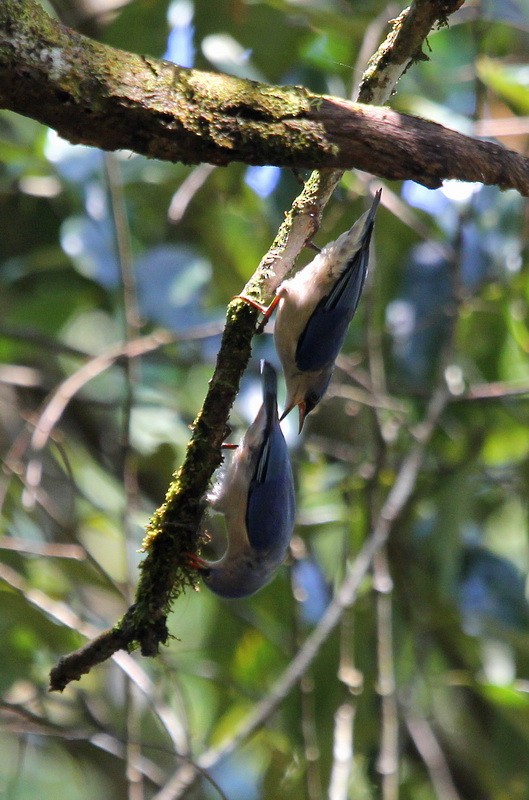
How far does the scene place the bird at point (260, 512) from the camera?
2811 mm

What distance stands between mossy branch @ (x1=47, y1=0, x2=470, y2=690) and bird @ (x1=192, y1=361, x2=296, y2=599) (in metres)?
0.40

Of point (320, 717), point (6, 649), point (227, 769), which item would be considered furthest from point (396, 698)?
point (6, 649)

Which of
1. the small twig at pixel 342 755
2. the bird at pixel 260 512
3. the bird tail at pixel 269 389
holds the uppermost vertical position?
the bird tail at pixel 269 389

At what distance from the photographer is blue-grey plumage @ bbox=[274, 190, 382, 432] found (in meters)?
2.87

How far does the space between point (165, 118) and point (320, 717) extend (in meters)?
3.24

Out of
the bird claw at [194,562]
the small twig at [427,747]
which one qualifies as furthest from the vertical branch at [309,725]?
the bird claw at [194,562]

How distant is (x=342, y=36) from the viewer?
4645mm

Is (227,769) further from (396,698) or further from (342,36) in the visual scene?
(342,36)

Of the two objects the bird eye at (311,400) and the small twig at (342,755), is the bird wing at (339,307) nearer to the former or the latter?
the bird eye at (311,400)

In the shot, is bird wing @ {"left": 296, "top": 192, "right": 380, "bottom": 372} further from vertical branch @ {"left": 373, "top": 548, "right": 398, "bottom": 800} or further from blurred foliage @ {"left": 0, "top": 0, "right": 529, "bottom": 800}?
vertical branch @ {"left": 373, "top": 548, "right": 398, "bottom": 800}

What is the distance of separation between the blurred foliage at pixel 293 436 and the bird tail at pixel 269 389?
1.08m

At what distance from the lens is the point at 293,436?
4.41 meters

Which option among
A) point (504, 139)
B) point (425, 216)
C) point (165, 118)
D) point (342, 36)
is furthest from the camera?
point (504, 139)

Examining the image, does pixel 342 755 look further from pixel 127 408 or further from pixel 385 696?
pixel 127 408
